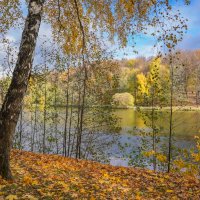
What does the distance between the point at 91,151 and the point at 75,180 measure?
524 inches

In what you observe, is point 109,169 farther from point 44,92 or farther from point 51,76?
point 44,92

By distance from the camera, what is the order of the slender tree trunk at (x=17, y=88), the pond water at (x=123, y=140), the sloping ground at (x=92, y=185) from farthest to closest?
the pond water at (x=123, y=140), the slender tree trunk at (x=17, y=88), the sloping ground at (x=92, y=185)

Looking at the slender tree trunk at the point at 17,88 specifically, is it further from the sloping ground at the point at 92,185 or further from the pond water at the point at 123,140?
the pond water at the point at 123,140

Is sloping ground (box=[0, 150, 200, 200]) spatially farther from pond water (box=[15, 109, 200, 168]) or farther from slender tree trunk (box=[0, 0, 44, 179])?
pond water (box=[15, 109, 200, 168])

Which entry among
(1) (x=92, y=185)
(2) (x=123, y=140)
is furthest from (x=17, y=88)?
(2) (x=123, y=140)

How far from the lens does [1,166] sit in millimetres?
6098

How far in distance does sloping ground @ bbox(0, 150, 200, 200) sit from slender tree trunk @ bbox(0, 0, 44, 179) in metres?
0.67

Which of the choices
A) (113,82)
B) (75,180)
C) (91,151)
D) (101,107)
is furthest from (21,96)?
(91,151)

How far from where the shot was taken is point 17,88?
5.99 metres

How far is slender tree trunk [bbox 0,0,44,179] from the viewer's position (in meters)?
5.95

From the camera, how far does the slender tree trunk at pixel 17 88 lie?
19.5 feet

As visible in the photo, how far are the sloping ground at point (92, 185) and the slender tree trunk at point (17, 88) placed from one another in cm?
67

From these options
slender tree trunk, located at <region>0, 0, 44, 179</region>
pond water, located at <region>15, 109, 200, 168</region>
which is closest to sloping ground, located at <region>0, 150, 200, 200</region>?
slender tree trunk, located at <region>0, 0, 44, 179</region>

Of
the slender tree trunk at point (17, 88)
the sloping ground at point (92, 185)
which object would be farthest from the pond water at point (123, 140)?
the slender tree trunk at point (17, 88)
